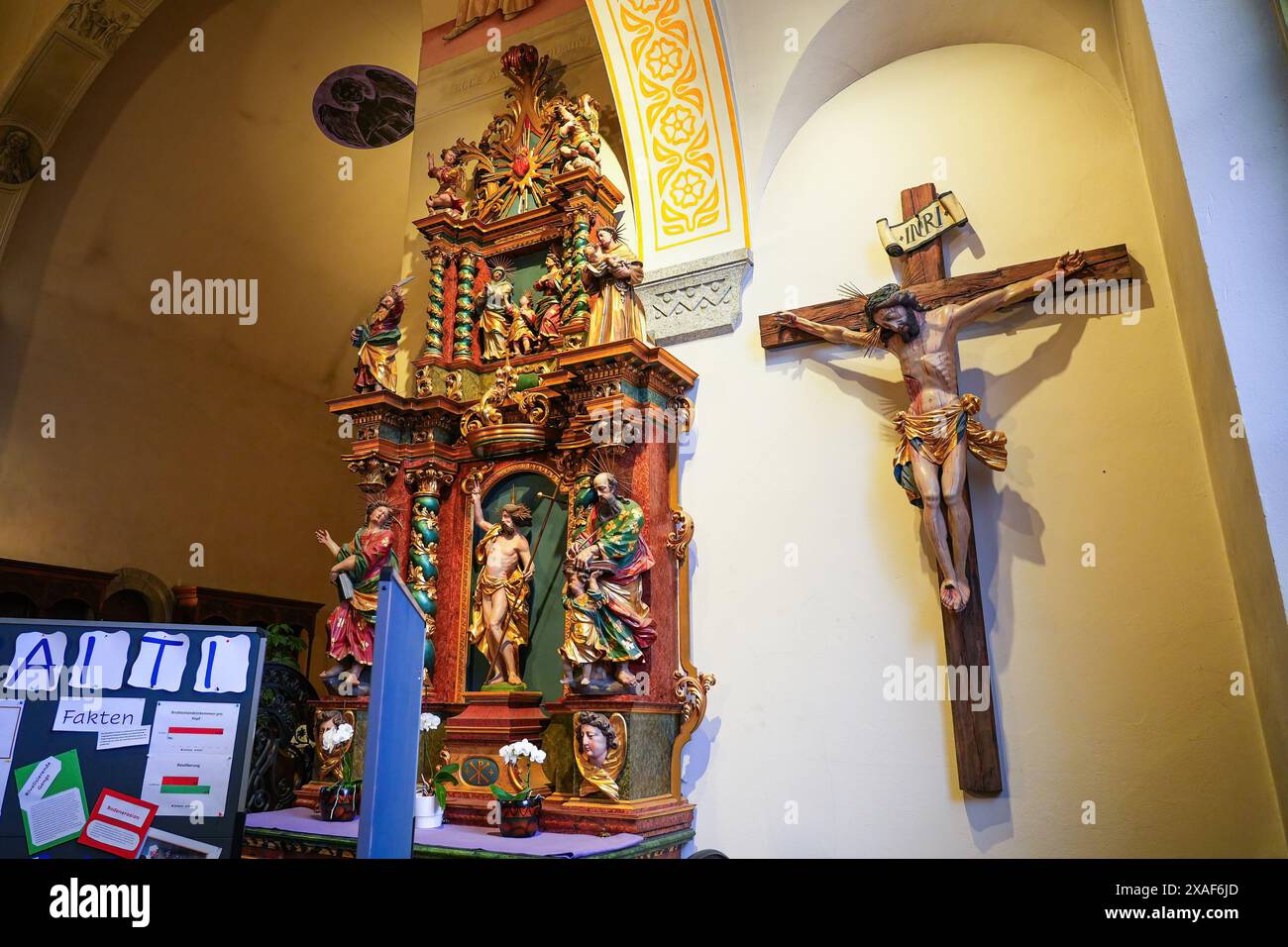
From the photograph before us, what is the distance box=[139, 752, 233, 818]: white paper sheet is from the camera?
2.45 metres

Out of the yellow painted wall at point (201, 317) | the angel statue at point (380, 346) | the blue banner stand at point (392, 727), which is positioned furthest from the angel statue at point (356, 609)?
the yellow painted wall at point (201, 317)

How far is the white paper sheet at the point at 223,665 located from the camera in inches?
101

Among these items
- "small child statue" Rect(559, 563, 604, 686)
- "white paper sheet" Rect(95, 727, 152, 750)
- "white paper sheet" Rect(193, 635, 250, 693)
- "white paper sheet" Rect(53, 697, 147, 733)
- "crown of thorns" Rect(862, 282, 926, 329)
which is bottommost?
"white paper sheet" Rect(95, 727, 152, 750)

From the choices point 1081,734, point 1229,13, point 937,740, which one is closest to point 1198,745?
point 1081,734

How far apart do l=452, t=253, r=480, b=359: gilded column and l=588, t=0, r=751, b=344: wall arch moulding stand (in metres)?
1.35

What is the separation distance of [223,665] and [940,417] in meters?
3.39

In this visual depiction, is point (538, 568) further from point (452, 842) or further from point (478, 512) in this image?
point (452, 842)

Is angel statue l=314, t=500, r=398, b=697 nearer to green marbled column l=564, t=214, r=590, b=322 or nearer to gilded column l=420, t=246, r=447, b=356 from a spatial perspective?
gilded column l=420, t=246, r=447, b=356

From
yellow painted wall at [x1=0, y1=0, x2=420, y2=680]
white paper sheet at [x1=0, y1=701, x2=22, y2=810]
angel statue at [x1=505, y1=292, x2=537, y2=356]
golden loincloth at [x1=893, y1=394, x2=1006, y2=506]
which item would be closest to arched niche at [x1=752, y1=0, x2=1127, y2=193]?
angel statue at [x1=505, y1=292, x2=537, y2=356]

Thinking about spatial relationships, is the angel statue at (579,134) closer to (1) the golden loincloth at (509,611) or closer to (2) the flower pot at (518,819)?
(1) the golden loincloth at (509,611)

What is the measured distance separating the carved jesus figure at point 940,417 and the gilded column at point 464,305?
2961 mm

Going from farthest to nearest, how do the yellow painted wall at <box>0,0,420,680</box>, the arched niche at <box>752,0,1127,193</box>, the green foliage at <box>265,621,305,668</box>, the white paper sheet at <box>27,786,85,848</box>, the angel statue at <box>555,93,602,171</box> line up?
the yellow painted wall at <box>0,0,420,680</box> → the green foliage at <box>265,621,305,668</box> → the angel statue at <box>555,93,602,171</box> → the arched niche at <box>752,0,1127,193</box> → the white paper sheet at <box>27,786,85,848</box>
